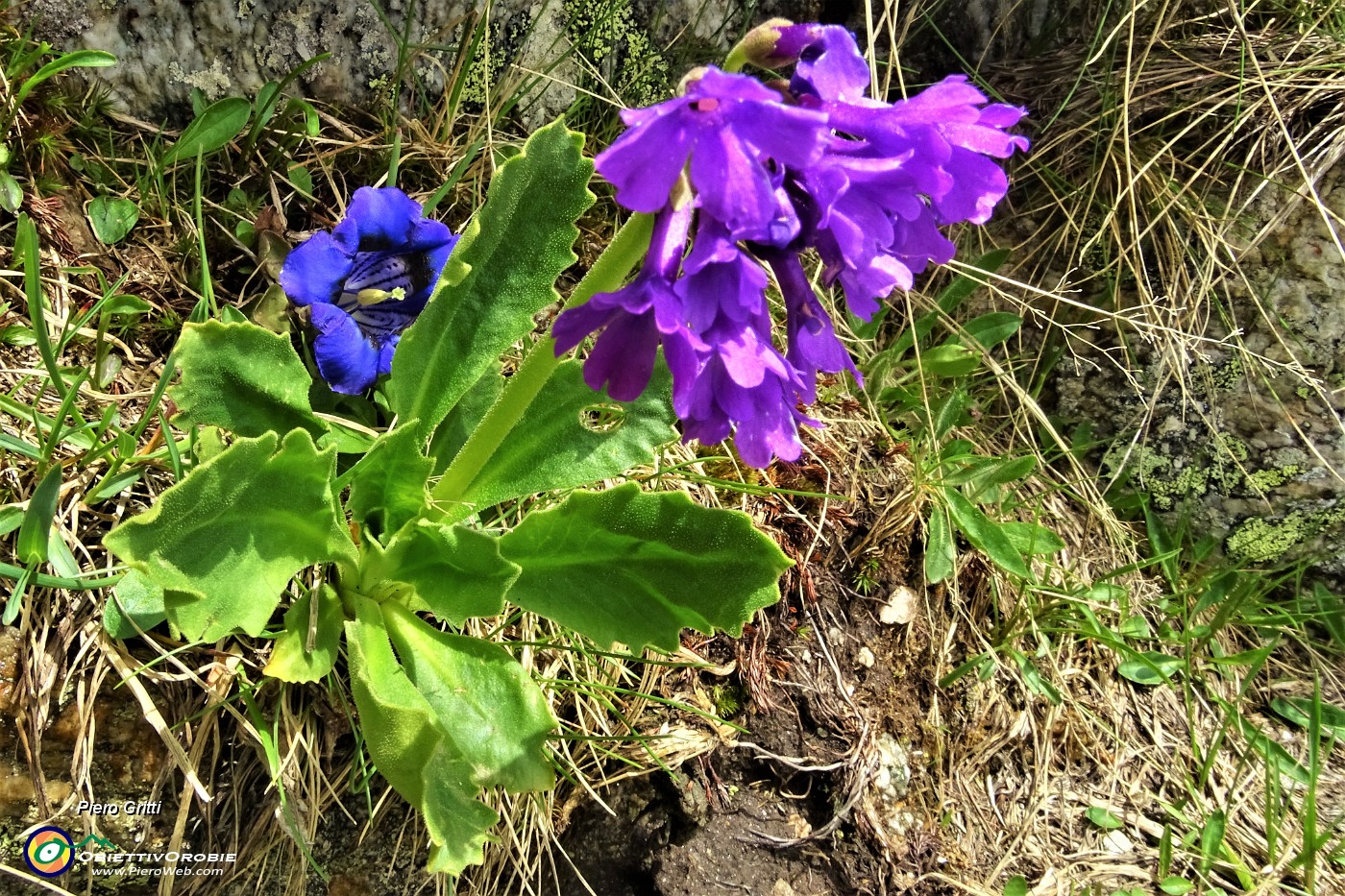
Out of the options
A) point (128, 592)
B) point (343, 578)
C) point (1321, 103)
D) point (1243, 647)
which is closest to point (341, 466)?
point (343, 578)

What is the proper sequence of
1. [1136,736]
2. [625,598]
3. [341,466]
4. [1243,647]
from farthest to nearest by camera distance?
[1243,647], [1136,736], [341,466], [625,598]

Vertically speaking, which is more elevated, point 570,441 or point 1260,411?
point 570,441

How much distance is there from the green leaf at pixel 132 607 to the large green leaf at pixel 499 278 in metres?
0.46

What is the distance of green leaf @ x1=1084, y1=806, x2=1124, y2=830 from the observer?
7.53 ft

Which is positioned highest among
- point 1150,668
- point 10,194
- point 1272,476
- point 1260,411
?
point 10,194

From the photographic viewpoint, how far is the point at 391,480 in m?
1.55

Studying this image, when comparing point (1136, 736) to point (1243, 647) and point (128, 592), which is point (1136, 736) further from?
point (128, 592)

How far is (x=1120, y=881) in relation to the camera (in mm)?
2201

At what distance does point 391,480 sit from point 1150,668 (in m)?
1.93

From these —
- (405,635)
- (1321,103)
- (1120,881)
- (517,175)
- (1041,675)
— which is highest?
(517,175)

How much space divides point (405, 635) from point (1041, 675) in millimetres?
1506

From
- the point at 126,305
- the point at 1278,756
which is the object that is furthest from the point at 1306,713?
the point at 126,305

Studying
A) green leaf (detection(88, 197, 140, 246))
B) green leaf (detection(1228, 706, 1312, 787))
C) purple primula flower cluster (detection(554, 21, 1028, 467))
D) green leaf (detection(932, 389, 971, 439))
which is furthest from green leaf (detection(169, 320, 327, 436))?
green leaf (detection(1228, 706, 1312, 787))

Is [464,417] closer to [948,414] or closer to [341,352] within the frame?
[341,352]
